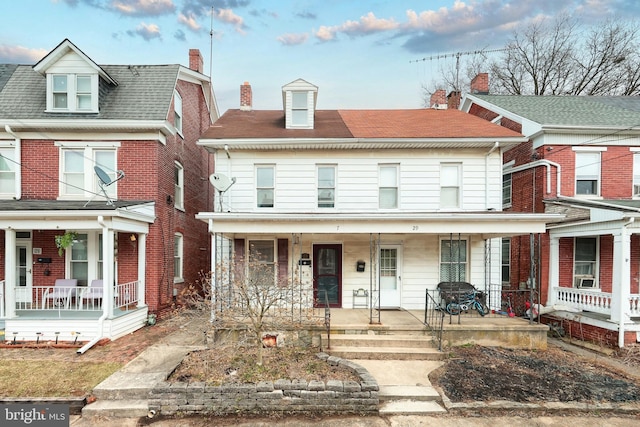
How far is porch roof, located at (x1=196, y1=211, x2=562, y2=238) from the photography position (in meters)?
8.15

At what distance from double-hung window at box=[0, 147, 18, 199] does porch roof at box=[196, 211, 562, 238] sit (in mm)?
7289

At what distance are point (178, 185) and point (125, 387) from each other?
8342 millimetres

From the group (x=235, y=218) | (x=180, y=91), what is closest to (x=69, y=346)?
(x=235, y=218)

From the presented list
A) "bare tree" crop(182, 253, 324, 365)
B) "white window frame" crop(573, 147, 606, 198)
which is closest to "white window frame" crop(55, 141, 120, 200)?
"bare tree" crop(182, 253, 324, 365)

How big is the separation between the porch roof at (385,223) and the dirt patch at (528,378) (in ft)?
10.4

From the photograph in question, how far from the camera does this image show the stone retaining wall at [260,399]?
511 centimetres

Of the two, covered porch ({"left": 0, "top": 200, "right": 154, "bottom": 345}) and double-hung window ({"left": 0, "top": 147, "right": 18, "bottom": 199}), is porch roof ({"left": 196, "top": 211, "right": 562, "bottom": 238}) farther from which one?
double-hung window ({"left": 0, "top": 147, "right": 18, "bottom": 199})

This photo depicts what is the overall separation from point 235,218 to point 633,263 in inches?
520

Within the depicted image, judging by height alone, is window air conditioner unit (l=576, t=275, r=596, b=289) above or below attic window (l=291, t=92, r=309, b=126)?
below

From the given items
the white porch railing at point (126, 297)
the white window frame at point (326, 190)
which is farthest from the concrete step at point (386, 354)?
the white porch railing at point (126, 297)

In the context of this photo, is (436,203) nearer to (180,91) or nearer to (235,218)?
(235,218)

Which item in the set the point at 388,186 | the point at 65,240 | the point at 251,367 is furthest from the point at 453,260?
the point at 65,240

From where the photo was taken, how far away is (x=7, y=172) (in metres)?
10.1

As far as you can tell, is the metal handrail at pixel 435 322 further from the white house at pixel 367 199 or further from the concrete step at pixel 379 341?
the white house at pixel 367 199
